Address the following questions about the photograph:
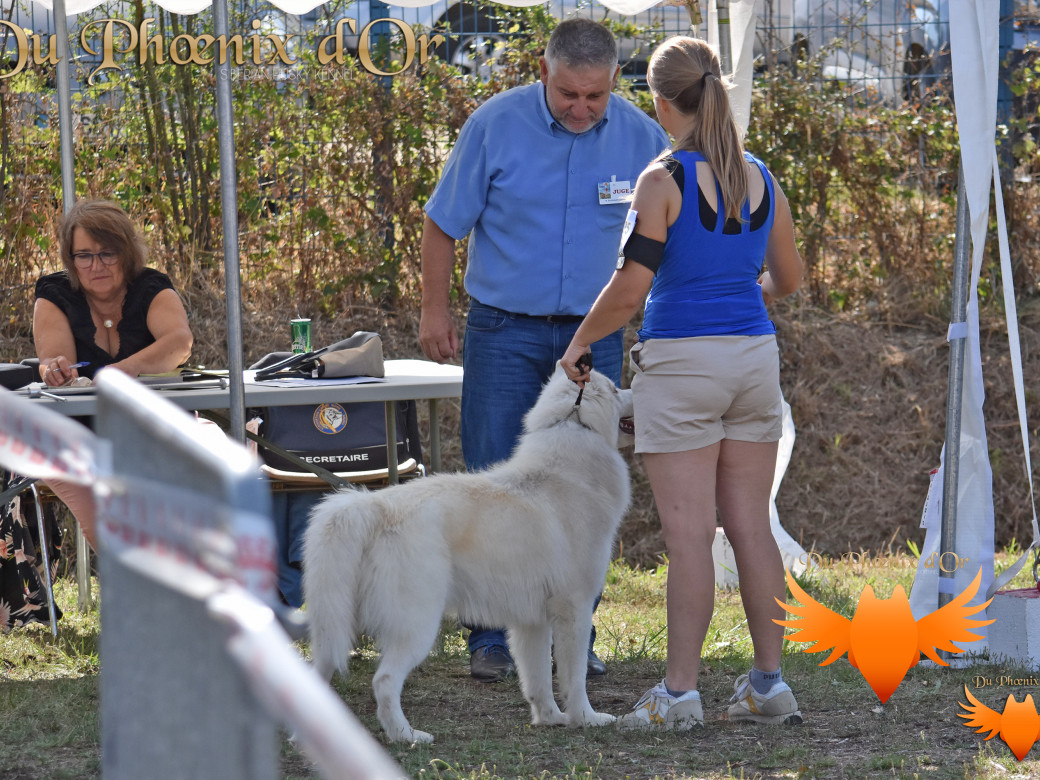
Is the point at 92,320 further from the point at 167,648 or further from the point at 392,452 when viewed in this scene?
the point at 167,648

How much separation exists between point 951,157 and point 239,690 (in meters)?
7.39

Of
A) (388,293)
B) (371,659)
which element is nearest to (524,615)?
(371,659)

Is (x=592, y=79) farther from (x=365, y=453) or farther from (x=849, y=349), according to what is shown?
(x=849, y=349)

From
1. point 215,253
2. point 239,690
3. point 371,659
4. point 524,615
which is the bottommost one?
point 371,659

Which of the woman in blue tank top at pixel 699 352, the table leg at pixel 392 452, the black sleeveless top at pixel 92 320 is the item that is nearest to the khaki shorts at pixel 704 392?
the woman in blue tank top at pixel 699 352

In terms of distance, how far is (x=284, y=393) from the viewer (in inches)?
145

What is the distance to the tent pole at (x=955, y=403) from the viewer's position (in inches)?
141

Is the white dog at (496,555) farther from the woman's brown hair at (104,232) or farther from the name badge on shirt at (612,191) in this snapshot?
the woman's brown hair at (104,232)

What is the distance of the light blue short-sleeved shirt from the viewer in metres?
3.65

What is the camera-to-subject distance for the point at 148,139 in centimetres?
702

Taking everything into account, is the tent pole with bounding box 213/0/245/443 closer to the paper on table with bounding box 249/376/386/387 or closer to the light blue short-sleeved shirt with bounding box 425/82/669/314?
the paper on table with bounding box 249/376/386/387

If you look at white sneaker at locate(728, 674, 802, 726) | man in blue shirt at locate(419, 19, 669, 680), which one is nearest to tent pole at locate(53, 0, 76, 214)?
man in blue shirt at locate(419, 19, 669, 680)

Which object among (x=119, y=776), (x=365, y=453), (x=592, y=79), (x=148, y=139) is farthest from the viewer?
(x=148, y=139)

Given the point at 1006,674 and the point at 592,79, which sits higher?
the point at 592,79
